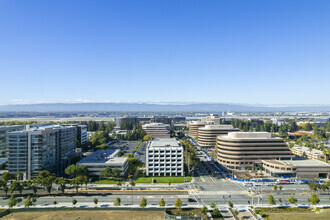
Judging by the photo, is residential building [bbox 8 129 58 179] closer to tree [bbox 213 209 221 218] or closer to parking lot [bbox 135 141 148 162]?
parking lot [bbox 135 141 148 162]

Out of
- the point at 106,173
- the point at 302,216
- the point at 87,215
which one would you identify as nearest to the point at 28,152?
the point at 106,173

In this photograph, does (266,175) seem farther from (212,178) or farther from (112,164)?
(112,164)

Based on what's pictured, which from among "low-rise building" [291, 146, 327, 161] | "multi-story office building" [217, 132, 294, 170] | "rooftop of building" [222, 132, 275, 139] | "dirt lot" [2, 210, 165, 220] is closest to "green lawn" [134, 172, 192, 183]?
"dirt lot" [2, 210, 165, 220]

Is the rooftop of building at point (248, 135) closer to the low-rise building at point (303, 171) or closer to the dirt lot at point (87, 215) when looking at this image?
the low-rise building at point (303, 171)

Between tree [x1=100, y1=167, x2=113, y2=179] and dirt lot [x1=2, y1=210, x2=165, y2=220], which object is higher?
tree [x1=100, y1=167, x2=113, y2=179]

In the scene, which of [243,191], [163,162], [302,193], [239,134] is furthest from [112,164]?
[302,193]

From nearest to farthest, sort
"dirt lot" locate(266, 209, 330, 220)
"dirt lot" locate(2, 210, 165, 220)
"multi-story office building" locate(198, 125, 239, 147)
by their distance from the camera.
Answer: "dirt lot" locate(266, 209, 330, 220)
"dirt lot" locate(2, 210, 165, 220)
"multi-story office building" locate(198, 125, 239, 147)
